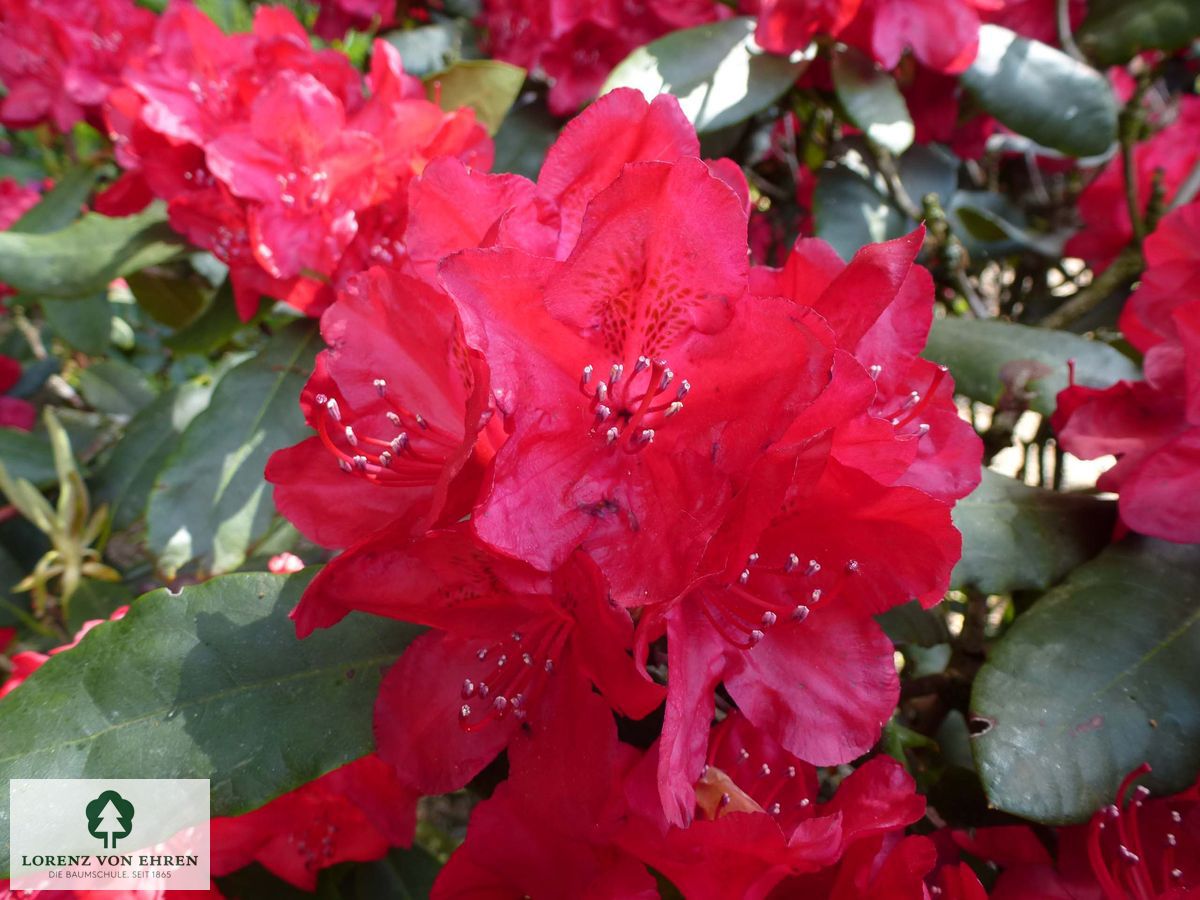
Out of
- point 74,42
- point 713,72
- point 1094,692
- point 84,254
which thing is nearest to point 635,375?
point 1094,692

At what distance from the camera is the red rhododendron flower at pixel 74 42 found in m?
1.25

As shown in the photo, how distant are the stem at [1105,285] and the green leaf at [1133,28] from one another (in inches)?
9.6

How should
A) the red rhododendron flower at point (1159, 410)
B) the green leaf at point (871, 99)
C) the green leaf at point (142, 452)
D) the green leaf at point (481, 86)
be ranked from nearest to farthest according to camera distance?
1. the red rhododendron flower at point (1159, 410)
2. the green leaf at point (871, 99)
3. the green leaf at point (481, 86)
4. the green leaf at point (142, 452)

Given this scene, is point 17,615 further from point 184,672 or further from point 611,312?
point 611,312

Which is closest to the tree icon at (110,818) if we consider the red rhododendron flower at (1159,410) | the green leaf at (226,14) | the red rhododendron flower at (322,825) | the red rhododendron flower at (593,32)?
the red rhododendron flower at (322,825)

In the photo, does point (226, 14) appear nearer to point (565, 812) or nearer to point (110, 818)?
point (110, 818)

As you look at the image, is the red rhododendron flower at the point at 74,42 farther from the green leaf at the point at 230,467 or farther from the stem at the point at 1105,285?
the stem at the point at 1105,285

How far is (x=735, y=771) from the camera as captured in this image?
61 cm

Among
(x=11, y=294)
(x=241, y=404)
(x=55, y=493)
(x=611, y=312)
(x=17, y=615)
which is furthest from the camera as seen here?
(x=11, y=294)

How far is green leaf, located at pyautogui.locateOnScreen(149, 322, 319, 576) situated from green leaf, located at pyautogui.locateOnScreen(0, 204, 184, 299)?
276 mm

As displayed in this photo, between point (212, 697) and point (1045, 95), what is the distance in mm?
1066

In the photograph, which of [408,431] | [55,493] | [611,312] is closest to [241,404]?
[408,431]

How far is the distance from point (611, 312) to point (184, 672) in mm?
385

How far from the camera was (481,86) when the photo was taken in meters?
1.08
